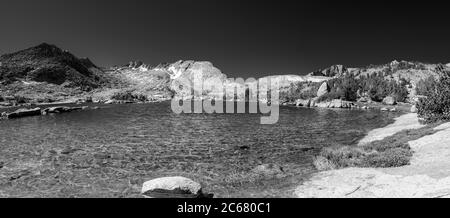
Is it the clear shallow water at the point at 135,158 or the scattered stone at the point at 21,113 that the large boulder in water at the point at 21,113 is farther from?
the clear shallow water at the point at 135,158

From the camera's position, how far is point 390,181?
19.5 m

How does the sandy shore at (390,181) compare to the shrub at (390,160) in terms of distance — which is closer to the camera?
the sandy shore at (390,181)

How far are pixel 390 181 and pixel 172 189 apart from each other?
14.8 meters

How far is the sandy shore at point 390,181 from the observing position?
56.9ft

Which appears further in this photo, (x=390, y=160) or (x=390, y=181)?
(x=390, y=160)

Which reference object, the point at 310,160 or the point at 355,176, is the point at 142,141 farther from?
the point at 355,176

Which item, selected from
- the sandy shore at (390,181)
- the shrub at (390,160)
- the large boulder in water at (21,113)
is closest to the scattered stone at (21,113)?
the large boulder in water at (21,113)

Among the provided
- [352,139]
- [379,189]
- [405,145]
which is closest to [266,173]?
[379,189]

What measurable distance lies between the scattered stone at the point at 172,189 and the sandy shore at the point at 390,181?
717 cm

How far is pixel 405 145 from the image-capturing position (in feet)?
98.7

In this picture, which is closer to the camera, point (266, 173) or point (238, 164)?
point (266, 173)

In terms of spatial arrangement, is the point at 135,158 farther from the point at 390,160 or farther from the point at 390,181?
the point at 390,160

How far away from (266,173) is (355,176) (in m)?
7.46

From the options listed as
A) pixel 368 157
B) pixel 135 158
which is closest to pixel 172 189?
pixel 135 158
